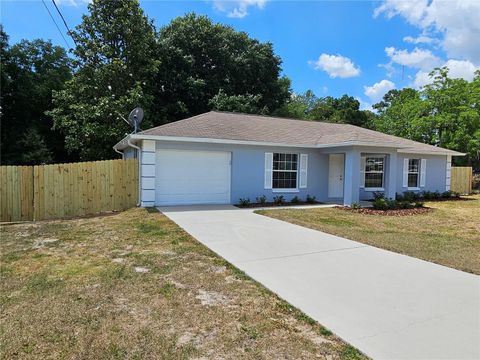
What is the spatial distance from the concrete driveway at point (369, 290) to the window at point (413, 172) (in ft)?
40.2

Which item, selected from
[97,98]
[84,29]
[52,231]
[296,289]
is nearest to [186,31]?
[84,29]

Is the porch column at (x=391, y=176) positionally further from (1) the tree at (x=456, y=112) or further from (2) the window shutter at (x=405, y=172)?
(1) the tree at (x=456, y=112)

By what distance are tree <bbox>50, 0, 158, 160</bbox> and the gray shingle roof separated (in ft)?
23.8

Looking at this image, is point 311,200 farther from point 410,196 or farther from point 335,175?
point 410,196

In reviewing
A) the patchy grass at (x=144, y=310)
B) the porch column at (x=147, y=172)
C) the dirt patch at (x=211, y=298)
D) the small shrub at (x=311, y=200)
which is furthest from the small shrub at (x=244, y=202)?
the dirt patch at (x=211, y=298)

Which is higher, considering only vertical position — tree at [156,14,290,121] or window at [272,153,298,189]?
tree at [156,14,290,121]

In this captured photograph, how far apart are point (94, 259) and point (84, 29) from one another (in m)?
19.9

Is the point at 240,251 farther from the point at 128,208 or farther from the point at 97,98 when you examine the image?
the point at 97,98

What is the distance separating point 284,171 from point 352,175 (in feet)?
9.13

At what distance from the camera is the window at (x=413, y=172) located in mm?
17438

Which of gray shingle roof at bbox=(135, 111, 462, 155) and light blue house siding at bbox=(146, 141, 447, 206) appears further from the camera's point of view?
light blue house siding at bbox=(146, 141, 447, 206)

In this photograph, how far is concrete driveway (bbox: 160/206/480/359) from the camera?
305 centimetres

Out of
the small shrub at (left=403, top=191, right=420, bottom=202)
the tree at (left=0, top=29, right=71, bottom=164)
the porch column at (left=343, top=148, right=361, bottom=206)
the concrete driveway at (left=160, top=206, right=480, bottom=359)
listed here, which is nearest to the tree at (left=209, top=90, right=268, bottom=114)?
the tree at (left=0, top=29, right=71, bottom=164)

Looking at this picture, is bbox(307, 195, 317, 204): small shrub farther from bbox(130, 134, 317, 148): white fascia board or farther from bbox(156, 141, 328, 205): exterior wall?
bbox(130, 134, 317, 148): white fascia board
